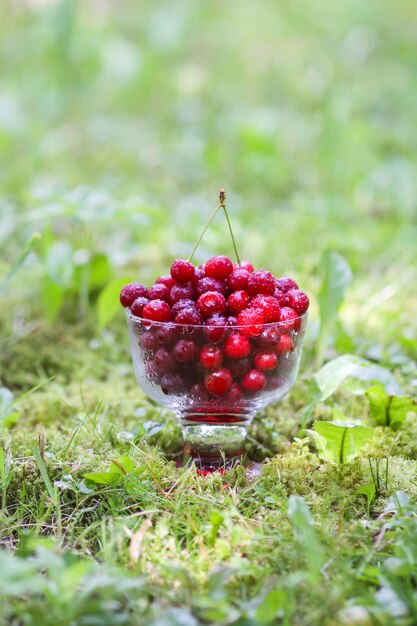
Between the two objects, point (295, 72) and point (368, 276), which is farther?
point (295, 72)

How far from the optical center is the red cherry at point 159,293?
132 centimetres

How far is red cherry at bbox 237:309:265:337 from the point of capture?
1210 mm

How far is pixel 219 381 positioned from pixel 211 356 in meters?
0.05

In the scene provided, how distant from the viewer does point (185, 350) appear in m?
1.22

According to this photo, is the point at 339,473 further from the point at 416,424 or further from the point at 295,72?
the point at 295,72

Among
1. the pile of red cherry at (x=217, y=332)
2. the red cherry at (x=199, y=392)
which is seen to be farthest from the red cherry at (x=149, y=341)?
the red cherry at (x=199, y=392)

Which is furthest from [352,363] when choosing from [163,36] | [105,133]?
[163,36]

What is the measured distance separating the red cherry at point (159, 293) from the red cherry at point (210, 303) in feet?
0.30

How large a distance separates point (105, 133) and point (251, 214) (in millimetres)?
1423

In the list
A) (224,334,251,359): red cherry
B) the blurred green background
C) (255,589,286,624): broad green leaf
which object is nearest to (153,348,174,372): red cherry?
(224,334,251,359): red cherry

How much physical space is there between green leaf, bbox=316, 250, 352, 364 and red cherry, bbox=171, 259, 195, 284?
19.7 inches

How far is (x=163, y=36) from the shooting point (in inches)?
191

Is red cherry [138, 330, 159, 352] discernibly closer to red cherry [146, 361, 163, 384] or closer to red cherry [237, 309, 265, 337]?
red cherry [146, 361, 163, 384]

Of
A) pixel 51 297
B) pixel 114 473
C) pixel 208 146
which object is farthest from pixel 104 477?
pixel 208 146
